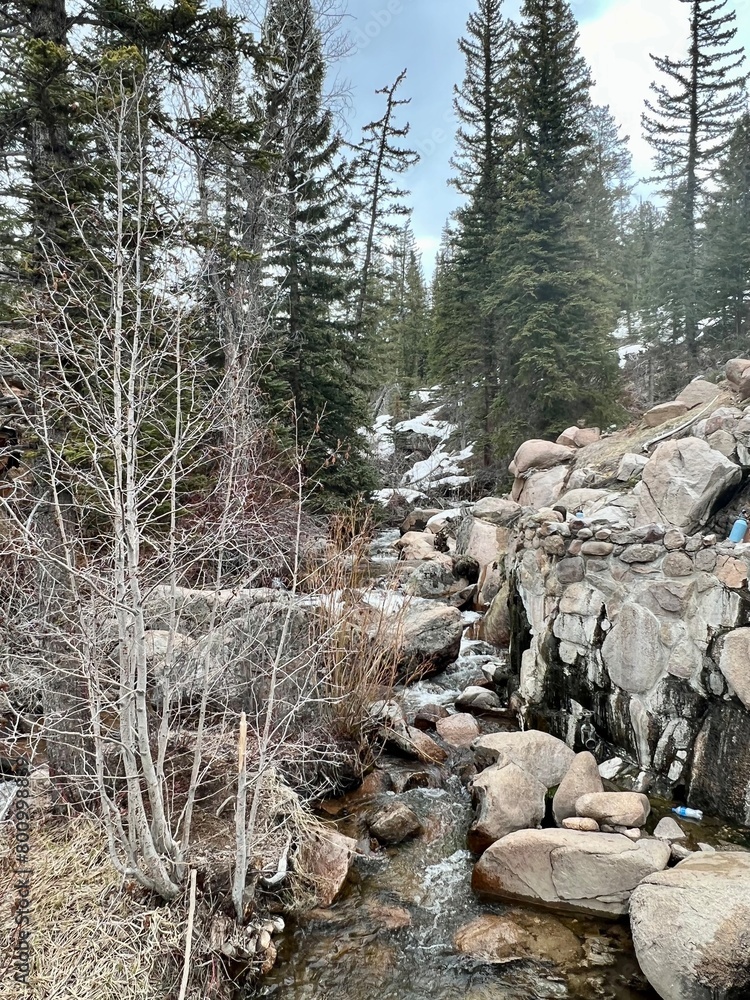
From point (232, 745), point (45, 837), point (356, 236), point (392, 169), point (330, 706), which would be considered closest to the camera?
point (45, 837)

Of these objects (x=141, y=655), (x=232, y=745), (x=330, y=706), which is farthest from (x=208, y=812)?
(x=141, y=655)

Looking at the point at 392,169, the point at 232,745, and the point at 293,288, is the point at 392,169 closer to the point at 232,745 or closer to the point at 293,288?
the point at 293,288

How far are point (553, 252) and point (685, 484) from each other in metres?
11.2

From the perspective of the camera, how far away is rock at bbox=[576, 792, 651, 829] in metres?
3.81

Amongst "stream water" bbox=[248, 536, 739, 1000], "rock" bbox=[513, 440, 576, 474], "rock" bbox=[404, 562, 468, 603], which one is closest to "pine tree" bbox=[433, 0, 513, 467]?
"rock" bbox=[513, 440, 576, 474]

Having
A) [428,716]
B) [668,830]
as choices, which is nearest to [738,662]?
[668,830]

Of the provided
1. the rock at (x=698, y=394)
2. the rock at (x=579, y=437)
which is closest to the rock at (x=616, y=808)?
the rock at (x=698, y=394)

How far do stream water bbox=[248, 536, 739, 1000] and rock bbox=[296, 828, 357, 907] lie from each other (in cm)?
10

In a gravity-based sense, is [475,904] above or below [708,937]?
below

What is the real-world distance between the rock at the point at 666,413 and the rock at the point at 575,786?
7311 millimetres

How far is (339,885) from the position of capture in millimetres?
3705

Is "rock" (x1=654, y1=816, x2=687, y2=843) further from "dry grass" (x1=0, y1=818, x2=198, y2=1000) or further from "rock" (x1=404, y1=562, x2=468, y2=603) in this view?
"rock" (x1=404, y1=562, x2=468, y2=603)

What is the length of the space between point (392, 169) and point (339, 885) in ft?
66.9

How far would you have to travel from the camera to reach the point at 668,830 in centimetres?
375
